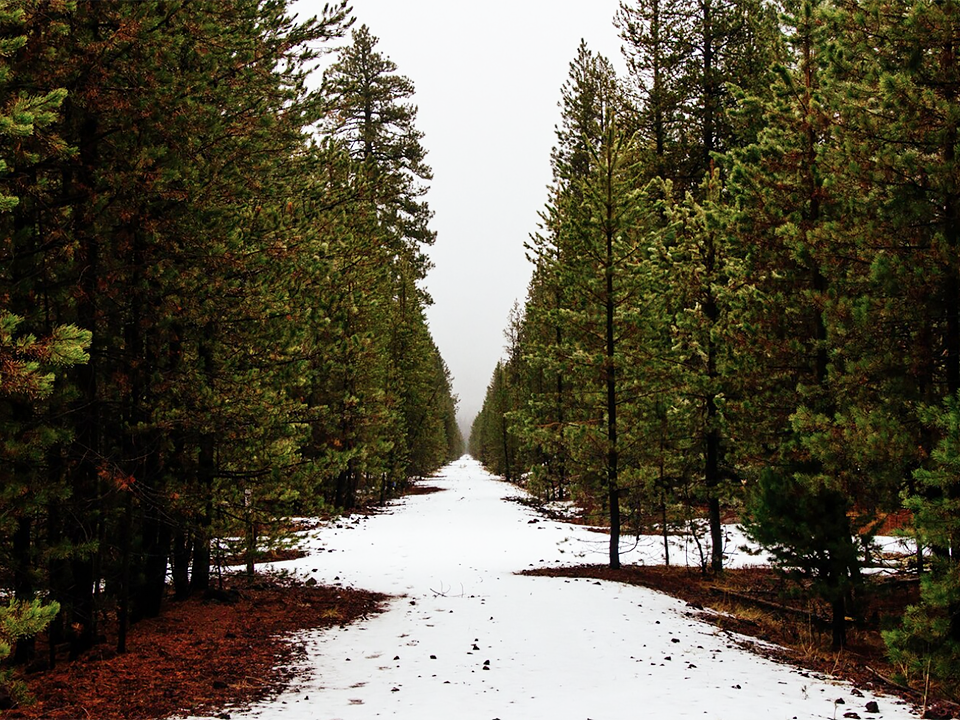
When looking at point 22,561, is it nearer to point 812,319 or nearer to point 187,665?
point 187,665

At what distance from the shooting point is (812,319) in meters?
8.64

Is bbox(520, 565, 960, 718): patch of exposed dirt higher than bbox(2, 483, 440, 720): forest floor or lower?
lower

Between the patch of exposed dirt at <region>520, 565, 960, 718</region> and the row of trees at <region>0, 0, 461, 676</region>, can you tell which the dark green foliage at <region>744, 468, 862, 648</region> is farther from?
the row of trees at <region>0, 0, 461, 676</region>

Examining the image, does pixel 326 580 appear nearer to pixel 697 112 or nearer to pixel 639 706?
pixel 639 706

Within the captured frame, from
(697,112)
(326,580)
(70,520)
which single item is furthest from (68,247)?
(697,112)

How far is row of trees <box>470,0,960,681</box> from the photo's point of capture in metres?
6.20

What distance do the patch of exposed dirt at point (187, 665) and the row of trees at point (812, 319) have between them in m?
6.24

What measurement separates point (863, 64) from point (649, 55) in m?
15.1

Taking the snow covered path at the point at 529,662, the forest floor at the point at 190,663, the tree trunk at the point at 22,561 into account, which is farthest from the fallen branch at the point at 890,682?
the tree trunk at the point at 22,561

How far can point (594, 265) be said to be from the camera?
14.0 m

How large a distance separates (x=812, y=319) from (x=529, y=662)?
586cm

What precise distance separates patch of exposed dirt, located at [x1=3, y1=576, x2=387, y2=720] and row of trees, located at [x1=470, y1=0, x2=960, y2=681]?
6.24 m

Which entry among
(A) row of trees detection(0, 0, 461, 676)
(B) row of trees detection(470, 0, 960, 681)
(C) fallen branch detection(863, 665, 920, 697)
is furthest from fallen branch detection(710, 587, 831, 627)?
(A) row of trees detection(0, 0, 461, 676)

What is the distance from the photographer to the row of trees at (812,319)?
244 inches
